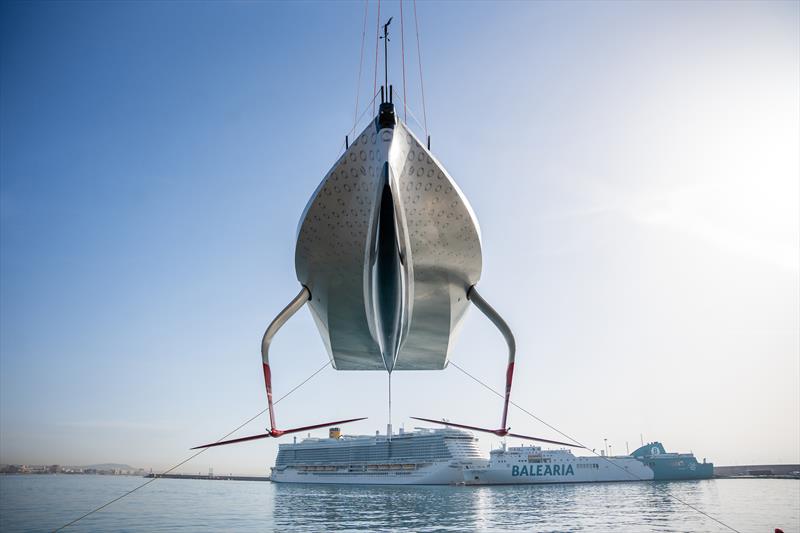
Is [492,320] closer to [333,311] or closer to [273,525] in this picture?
[333,311]

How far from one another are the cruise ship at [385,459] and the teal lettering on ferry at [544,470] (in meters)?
5.93

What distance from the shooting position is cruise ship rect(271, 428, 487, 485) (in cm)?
7506

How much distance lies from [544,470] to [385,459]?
25.1 metres

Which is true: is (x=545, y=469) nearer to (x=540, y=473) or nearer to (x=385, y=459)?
(x=540, y=473)

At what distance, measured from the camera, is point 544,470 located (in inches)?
2960

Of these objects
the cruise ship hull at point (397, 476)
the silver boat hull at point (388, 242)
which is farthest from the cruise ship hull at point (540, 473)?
the silver boat hull at point (388, 242)

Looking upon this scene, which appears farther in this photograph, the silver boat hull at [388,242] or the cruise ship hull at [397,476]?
the cruise ship hull at [397,476]

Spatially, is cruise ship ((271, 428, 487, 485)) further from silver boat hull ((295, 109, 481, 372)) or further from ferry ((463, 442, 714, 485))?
silver boat hull ((295, 109, 481, 372))

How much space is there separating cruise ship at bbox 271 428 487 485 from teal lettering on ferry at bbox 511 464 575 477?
5933 millimetres

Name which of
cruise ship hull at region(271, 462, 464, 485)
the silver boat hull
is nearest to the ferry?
cruise ship hull at region(271, 462, 464, 485)

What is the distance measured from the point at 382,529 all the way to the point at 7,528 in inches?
758

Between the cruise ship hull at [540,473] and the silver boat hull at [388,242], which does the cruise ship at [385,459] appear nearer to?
the cruise ship hull at [540,473]

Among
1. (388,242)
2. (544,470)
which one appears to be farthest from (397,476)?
(388,242)

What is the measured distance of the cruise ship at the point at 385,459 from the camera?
7506 centimetres
